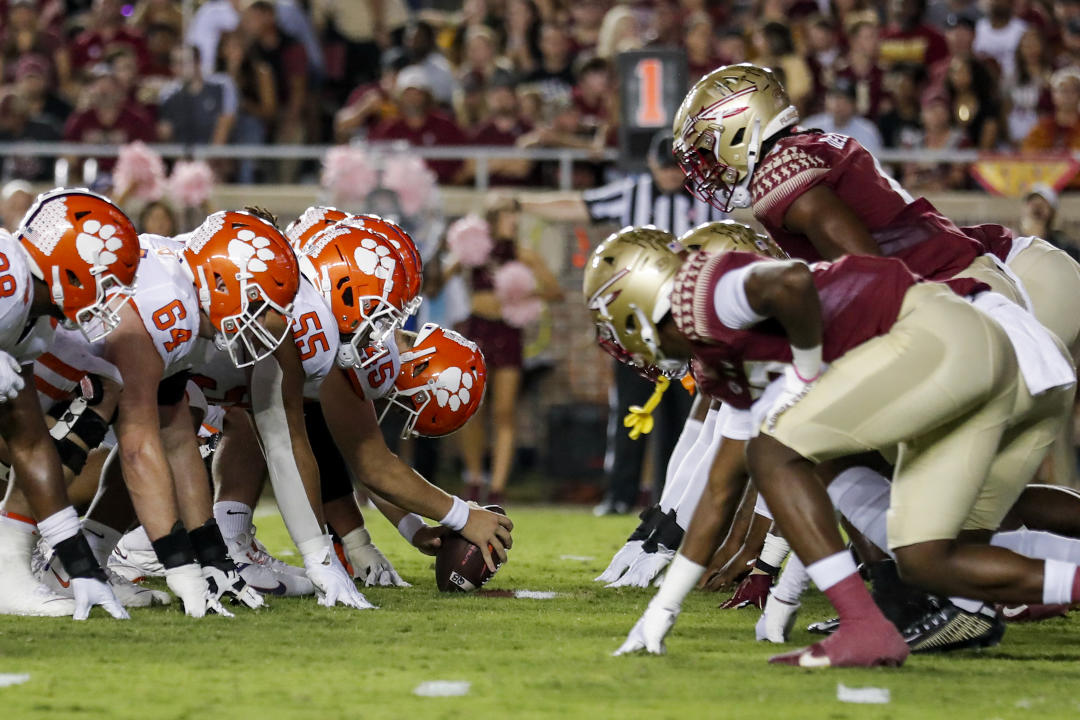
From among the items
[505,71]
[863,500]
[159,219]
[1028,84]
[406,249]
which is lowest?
[863,500]

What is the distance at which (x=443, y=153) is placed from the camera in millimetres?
11914

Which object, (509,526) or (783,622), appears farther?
(509,526)

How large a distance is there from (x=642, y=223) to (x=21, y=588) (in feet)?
16.9

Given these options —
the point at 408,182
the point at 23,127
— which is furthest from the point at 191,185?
the point at 23,127

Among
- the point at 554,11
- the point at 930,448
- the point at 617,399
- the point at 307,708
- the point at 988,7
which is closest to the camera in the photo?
the point at 307,708

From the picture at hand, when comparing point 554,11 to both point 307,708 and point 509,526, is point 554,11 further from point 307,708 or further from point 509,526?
point 307,708

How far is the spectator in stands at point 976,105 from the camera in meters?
12.0

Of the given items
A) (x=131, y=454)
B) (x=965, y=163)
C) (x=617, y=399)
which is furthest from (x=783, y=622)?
(x=965, y=163)

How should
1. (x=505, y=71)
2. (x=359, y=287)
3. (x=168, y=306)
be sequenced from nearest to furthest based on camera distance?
(x=168, y=306) < (x=359, y=287) < (x=505, y=71)

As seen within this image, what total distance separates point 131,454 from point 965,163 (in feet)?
26.5

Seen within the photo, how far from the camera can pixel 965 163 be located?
11883 millimetres

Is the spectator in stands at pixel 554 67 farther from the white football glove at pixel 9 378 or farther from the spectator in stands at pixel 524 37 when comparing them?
the white football glove at pixel 9 378

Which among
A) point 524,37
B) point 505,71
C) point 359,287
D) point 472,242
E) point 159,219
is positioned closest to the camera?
point 359,287

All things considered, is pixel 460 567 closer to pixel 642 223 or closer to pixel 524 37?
pixel 642 223
